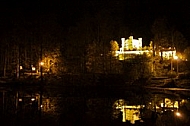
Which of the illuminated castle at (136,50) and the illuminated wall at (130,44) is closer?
the illuminated castle at (136,50)

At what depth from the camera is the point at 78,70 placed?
47188 mm

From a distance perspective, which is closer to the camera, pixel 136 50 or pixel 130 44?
pixel 136 50

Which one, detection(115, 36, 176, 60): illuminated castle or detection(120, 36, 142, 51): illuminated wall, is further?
detection(120, 36, 142, 51): illuminated wall

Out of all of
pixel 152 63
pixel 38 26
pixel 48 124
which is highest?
pixel 38 26

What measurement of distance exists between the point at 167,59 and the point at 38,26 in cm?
1839

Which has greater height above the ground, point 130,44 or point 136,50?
point 130,44

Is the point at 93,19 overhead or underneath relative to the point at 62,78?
overhead

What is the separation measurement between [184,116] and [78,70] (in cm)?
3001

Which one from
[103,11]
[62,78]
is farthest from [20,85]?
[103,11]

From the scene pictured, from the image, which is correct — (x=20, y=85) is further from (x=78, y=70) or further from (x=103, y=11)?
(x=103, y=11)

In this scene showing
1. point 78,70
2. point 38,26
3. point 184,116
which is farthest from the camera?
point 38,26

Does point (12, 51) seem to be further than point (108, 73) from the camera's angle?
Yes

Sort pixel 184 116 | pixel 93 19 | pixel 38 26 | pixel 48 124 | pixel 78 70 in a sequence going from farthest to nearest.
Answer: pixel 93 19
pixel 38 26
pixel 78 70
pixel 184 116
pixel 48 124

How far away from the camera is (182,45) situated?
5300 centimetres
